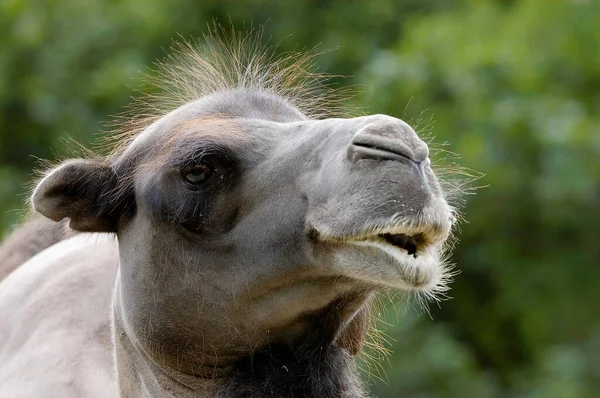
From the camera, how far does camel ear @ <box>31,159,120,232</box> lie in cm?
500

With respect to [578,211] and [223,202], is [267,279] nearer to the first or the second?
[223,202]

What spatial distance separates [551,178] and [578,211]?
2.24ft

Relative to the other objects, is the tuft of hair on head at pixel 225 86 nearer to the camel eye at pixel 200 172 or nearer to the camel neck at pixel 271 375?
the camel eye at pixel 200 172

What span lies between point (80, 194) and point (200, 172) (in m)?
0.64

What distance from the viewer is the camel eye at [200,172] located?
15.2ft

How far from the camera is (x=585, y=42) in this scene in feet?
45.2

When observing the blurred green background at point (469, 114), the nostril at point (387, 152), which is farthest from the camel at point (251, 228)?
the blurred green background at point (469, 114)

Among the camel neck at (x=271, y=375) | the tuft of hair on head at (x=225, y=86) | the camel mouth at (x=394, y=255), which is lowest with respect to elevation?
the camel neck at (x=271, y=375)

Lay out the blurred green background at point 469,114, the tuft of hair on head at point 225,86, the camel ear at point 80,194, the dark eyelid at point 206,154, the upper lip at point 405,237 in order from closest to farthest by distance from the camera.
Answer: the upper lip at point 405,237 < the dark eyelid at point 206,154 < the camel ear at point 80,194 < the tuft of hair on head at point 225,86 < the blurred green background at point 469,114

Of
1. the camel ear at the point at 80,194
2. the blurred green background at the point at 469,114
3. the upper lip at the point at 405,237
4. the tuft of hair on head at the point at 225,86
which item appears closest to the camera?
the upper lip at the point at 405,237

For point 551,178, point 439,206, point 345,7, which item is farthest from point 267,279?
point 345,7

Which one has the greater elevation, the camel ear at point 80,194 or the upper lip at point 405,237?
the upper lip at point 405,237

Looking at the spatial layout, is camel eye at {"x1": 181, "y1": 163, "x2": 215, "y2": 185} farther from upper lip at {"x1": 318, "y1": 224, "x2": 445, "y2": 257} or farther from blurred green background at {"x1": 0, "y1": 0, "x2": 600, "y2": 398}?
blurred green background at {"x1": 0, "y1": 0, "x2": 600, "y2": 398}

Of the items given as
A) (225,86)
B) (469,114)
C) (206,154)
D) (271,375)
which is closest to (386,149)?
(206,154)
